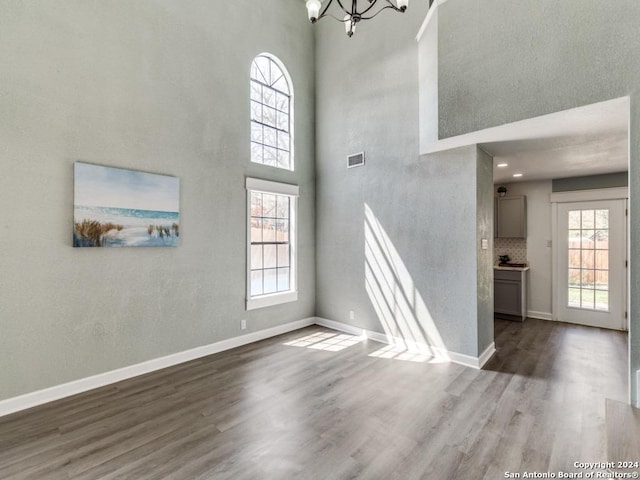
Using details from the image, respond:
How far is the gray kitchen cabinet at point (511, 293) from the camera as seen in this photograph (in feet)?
18.1

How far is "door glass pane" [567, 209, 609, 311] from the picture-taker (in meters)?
5.14

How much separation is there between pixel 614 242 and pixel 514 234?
1.42 meters

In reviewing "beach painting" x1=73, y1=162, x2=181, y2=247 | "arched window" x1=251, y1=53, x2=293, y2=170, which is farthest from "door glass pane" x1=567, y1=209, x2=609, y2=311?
"beach painting" x1=73, y1=162, x2=181, y2=247

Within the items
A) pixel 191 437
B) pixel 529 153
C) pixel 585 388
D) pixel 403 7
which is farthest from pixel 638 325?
pixel 191 437

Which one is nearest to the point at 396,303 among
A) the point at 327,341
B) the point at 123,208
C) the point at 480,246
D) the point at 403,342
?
the point at 403,342

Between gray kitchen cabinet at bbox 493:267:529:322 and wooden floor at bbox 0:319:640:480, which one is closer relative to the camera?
wooden floor at bbox 0:319:640:480

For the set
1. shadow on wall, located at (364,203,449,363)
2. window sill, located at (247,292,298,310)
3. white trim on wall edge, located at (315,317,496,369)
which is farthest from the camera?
window sill, located at (247,292,298,310)

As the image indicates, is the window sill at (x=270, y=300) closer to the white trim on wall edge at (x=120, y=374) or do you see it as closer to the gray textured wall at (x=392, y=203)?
the white trim on wall edge at (x=120, y=374)

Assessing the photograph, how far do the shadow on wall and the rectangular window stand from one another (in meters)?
1.30

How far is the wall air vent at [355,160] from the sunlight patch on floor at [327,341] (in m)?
2.73

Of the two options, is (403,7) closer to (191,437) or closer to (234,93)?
(234,93)

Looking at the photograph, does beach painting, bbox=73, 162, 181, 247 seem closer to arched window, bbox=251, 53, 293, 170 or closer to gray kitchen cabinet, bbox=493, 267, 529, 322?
arched window, bbox=251, 53, 293, 170

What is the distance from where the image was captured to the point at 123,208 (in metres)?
3.35

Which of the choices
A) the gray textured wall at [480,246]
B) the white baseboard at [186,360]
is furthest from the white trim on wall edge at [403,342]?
the gray textured wall at [480,246]
